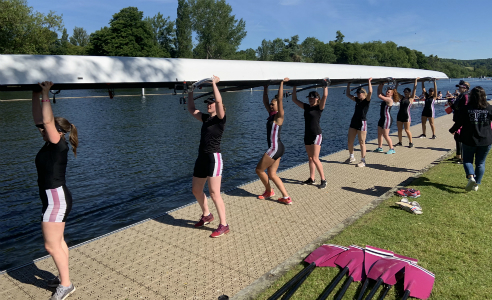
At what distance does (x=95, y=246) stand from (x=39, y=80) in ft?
8.41

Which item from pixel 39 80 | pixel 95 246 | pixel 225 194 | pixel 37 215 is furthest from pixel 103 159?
pixel 39 80

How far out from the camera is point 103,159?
1318cm

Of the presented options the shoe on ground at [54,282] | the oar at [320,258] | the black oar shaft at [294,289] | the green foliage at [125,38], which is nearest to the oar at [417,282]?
the oar at [320,258]

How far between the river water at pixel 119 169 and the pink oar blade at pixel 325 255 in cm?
433

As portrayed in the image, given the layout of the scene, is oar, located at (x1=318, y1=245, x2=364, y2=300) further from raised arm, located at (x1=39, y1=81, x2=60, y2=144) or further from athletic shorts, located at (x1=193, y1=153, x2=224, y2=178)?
raised arm, located at (x1=39, y1=81, x2=60, y2=144)

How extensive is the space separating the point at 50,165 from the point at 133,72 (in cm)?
150

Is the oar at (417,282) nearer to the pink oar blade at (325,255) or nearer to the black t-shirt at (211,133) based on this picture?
the pink oar blade at (325,255)

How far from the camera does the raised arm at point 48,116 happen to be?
3713mm

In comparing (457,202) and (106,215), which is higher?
(457,202)

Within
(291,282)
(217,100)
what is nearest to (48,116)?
(217,100)

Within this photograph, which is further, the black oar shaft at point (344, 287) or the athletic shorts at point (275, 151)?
the athletic shorts at point (275, 151)

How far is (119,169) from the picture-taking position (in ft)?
38.6

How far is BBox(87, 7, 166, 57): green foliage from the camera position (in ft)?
230

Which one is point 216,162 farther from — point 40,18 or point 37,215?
point 40,18
